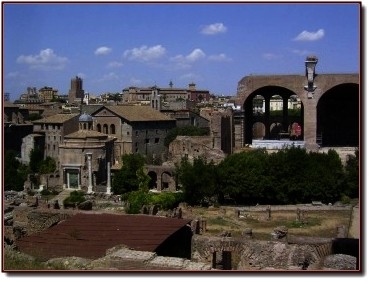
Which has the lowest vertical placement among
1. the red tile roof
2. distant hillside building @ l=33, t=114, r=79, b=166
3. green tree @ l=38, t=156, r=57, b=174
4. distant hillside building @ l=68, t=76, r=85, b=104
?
the red tile roof

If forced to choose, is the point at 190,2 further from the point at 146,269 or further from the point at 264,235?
the point at 264,235

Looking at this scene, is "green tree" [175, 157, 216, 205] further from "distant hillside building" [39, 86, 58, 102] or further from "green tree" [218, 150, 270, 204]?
"distant hillside building" [39, 86, 58, 102]

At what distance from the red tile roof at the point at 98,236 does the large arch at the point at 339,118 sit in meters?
32.4

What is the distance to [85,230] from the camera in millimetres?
13922

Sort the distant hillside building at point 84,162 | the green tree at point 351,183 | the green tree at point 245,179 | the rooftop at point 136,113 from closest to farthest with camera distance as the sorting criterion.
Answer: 1. the green tree at point 245,179
2. the green tree at point 351,183
3. the distant hillside building at point 84,162
4. the rooftop at point 136,113

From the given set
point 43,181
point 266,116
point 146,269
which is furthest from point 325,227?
point 266,116

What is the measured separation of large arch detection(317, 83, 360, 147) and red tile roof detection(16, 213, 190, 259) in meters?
32.4

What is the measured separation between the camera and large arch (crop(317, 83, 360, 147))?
4512 cm

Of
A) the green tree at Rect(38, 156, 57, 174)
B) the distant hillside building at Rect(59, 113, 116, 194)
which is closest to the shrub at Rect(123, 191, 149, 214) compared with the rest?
the distant hillside building at Rect(59, 113, 116, 194)

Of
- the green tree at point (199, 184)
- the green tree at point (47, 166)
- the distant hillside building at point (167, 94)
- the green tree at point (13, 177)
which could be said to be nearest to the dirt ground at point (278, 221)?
the green tree at point (199, 184)

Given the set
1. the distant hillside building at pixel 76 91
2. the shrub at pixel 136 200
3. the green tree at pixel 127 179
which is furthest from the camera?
the distant hillside building at pixel 76 91

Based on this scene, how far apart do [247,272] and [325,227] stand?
14463mm

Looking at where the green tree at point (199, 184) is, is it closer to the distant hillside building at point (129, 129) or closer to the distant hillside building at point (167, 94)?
the distant hillside building at point (129, 129)

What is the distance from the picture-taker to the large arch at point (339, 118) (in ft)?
148
